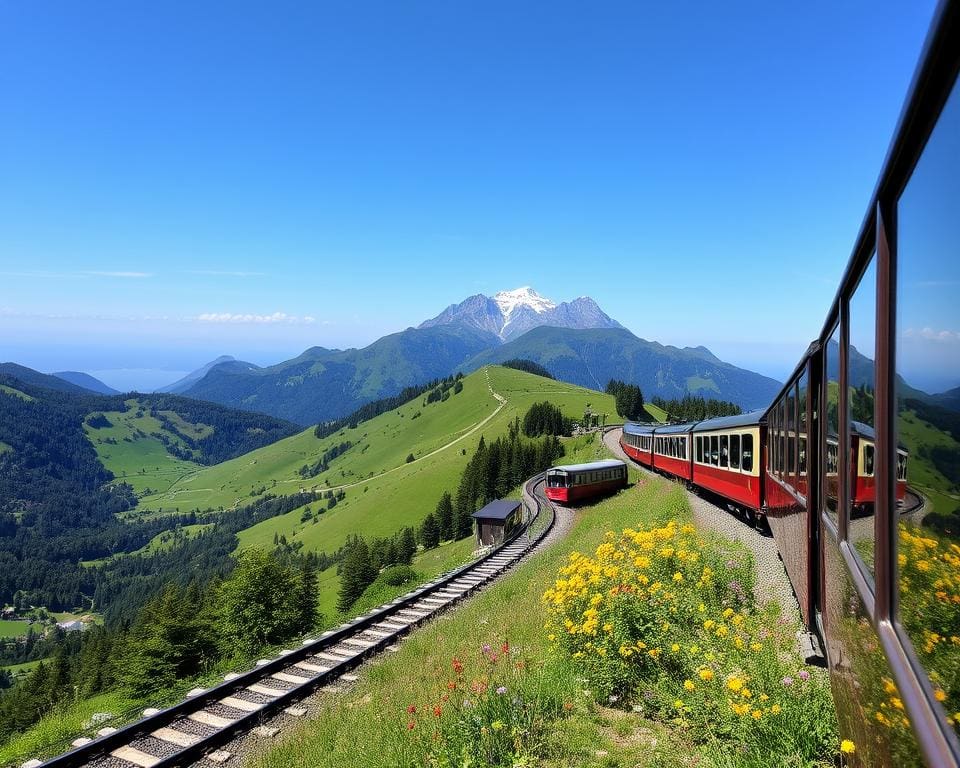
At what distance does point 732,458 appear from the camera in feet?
61.2

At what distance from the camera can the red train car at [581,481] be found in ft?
122

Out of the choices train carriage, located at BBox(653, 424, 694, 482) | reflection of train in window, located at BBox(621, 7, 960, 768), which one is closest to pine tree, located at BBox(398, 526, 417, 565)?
train carriage, located at BBox(653, 424, 694, 482)

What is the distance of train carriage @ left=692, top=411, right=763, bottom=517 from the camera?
52.4ft

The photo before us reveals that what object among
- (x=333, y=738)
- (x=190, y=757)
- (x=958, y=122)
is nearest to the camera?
(x=958, y=122)

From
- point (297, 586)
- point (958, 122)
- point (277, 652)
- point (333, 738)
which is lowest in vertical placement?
point (297, 586)

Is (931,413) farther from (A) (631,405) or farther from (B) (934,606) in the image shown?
(A) (631,405)

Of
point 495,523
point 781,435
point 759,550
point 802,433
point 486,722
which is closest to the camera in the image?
point 486,722

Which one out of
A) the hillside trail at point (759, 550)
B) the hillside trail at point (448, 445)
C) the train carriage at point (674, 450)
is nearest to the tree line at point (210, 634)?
the hillside trail at point (759, 550)

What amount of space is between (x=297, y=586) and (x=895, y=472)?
1271 inches

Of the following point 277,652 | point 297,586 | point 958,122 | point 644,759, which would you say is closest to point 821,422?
point 644,759

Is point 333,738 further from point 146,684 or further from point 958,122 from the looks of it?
point 146,684

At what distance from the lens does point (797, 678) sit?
6.72 m

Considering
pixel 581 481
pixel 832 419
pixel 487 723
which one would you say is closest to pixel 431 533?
pixel 581 481

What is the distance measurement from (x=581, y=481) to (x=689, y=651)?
31.1 metres
